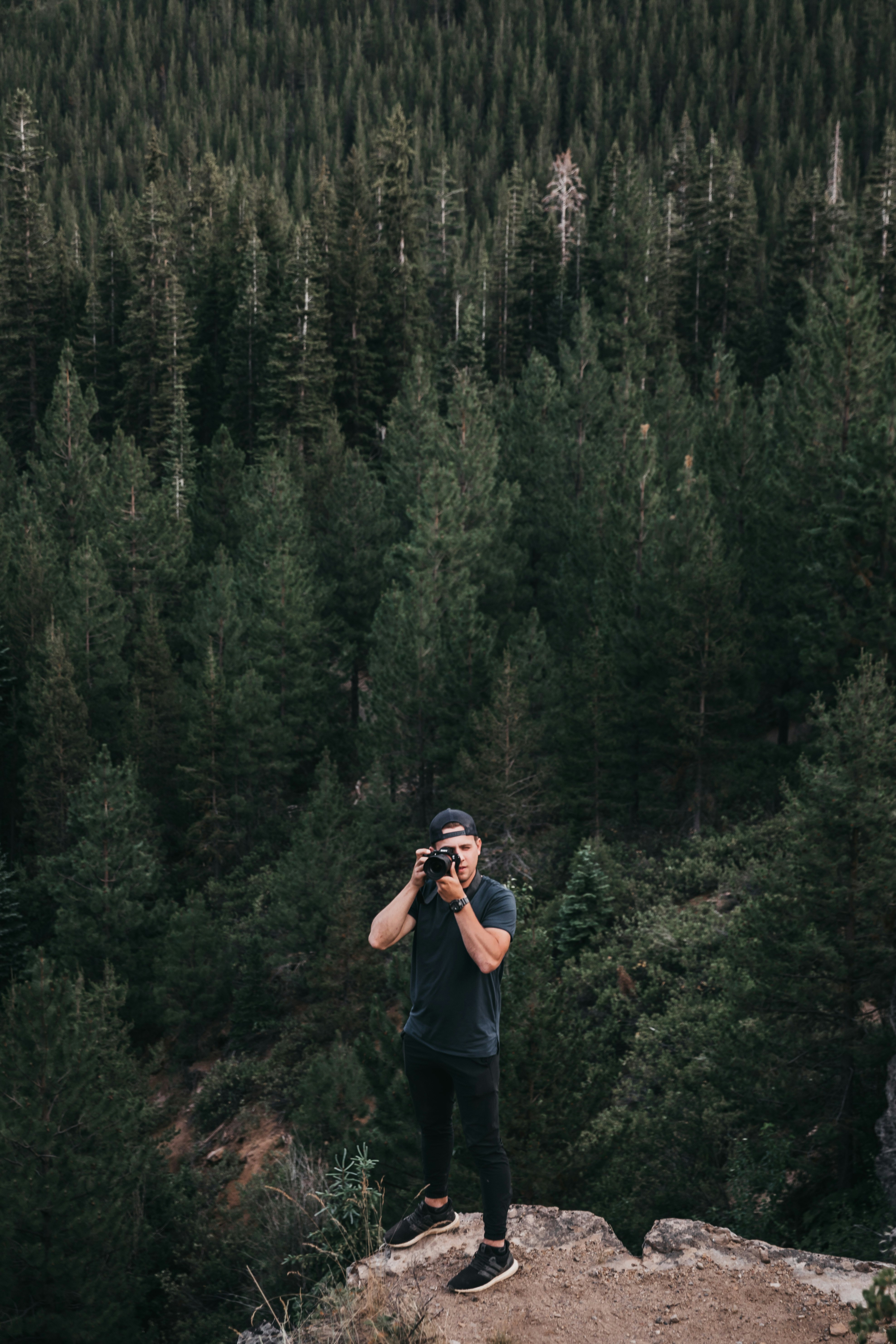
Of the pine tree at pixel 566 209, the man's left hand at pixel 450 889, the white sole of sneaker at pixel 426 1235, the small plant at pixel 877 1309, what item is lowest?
the white sole of sneaker at pixel 426 1235

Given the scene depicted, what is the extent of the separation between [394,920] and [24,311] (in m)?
69.0

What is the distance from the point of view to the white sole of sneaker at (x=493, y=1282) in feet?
18.8

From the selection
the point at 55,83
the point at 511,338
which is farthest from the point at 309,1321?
the point at 55,83

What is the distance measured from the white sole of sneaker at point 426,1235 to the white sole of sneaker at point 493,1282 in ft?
1.62

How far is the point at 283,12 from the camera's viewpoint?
527 feet

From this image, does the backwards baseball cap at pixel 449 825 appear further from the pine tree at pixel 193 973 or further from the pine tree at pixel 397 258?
the pine tree at pixel 397 258

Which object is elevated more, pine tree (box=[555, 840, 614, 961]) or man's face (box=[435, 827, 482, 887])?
man's face (box=[435, 827, 482, 887])

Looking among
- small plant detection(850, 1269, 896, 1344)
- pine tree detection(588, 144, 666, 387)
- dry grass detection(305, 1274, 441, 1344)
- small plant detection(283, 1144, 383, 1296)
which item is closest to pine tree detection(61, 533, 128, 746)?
pine tree detection(588, 144, 666, 387)

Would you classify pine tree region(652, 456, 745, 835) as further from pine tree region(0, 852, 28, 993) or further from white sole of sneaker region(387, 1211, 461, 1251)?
white sole of sneaker region(387, 1211, 461, 1251)

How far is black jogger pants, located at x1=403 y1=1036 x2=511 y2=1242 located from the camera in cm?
574

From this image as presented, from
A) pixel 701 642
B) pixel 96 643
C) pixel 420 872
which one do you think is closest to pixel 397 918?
pixel 420 872

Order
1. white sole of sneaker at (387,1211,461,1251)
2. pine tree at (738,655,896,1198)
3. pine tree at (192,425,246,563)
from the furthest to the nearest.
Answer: pine tree at (192,425,246,563)
pine tree at (738,655,896,1198)
white sole of sneaker at (387,1211,461,1251)

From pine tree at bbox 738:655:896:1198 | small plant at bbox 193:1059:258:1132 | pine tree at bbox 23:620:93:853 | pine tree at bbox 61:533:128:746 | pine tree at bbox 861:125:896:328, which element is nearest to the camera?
pine tree at bbox 738:655:896:1198

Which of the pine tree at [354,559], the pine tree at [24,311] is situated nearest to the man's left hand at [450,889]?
the pine tree at [354,559]
